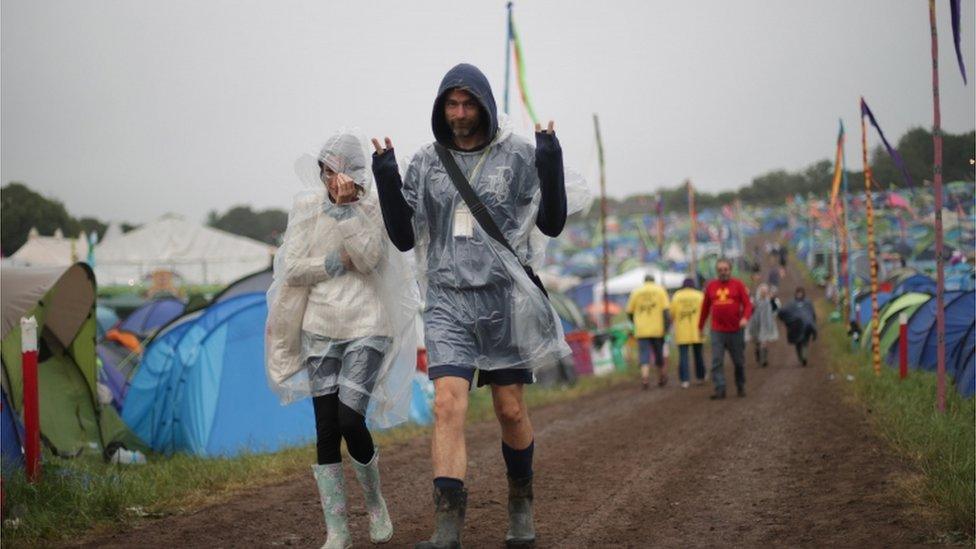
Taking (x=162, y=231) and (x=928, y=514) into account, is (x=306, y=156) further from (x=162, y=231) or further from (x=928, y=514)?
(x=162, y=231)

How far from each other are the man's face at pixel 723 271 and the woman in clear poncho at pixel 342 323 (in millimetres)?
9409

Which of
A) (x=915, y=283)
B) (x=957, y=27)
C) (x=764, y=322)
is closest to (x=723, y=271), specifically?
(x=957, y=27)

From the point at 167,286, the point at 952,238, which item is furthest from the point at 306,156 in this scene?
the point at 167,286

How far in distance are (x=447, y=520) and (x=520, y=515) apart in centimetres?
56

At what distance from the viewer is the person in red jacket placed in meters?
13.6

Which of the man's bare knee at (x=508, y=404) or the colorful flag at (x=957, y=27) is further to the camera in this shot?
the colorful flag at (x=957, y=27)

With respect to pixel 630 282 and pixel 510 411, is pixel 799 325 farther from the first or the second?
pixel 510 411

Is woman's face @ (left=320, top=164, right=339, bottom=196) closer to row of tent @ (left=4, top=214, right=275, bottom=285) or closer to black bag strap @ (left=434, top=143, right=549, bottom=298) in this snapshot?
black bag strap @ (left=434, top=143, right=549, bottom=298)

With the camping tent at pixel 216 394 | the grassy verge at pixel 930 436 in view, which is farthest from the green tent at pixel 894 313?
the camping tent at pixel 216 394

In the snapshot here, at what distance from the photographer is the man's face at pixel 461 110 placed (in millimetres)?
4539

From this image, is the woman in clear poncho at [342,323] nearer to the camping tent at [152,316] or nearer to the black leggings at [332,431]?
the black leggings at [332,431]

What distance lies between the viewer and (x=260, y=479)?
23.0ft

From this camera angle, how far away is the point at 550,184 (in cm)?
450

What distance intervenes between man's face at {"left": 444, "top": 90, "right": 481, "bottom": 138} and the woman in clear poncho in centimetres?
66
